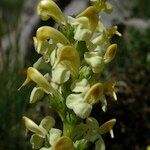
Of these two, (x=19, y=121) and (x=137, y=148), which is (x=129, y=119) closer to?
(x=137, y=148)

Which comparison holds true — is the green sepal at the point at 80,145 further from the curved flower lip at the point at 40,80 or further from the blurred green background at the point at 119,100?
the blurred green background at the point at 119,100

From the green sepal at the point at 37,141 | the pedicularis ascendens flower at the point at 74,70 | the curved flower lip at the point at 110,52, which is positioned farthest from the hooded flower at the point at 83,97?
the green sepal at the point at 37,141

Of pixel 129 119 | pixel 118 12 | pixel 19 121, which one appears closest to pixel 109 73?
pixel 129 119

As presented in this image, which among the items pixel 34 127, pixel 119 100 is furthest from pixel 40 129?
pixel 119 100

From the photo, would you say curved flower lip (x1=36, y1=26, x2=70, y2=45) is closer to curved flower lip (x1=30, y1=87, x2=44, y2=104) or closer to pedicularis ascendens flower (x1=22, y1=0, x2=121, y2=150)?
pedicularis ascendens flower (x1=22, y1=0, x2=121, y2=150)

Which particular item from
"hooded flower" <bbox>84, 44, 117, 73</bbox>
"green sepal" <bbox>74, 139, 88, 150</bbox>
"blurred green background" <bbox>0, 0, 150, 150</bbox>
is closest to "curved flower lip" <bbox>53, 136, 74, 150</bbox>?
"green sepal" <bbox>74, 139, 88, 150</bbox>

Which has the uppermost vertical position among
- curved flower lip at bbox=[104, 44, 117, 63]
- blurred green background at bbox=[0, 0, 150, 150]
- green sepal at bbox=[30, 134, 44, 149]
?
curved flower lip at bbox=[104, 44, 117, 63]
